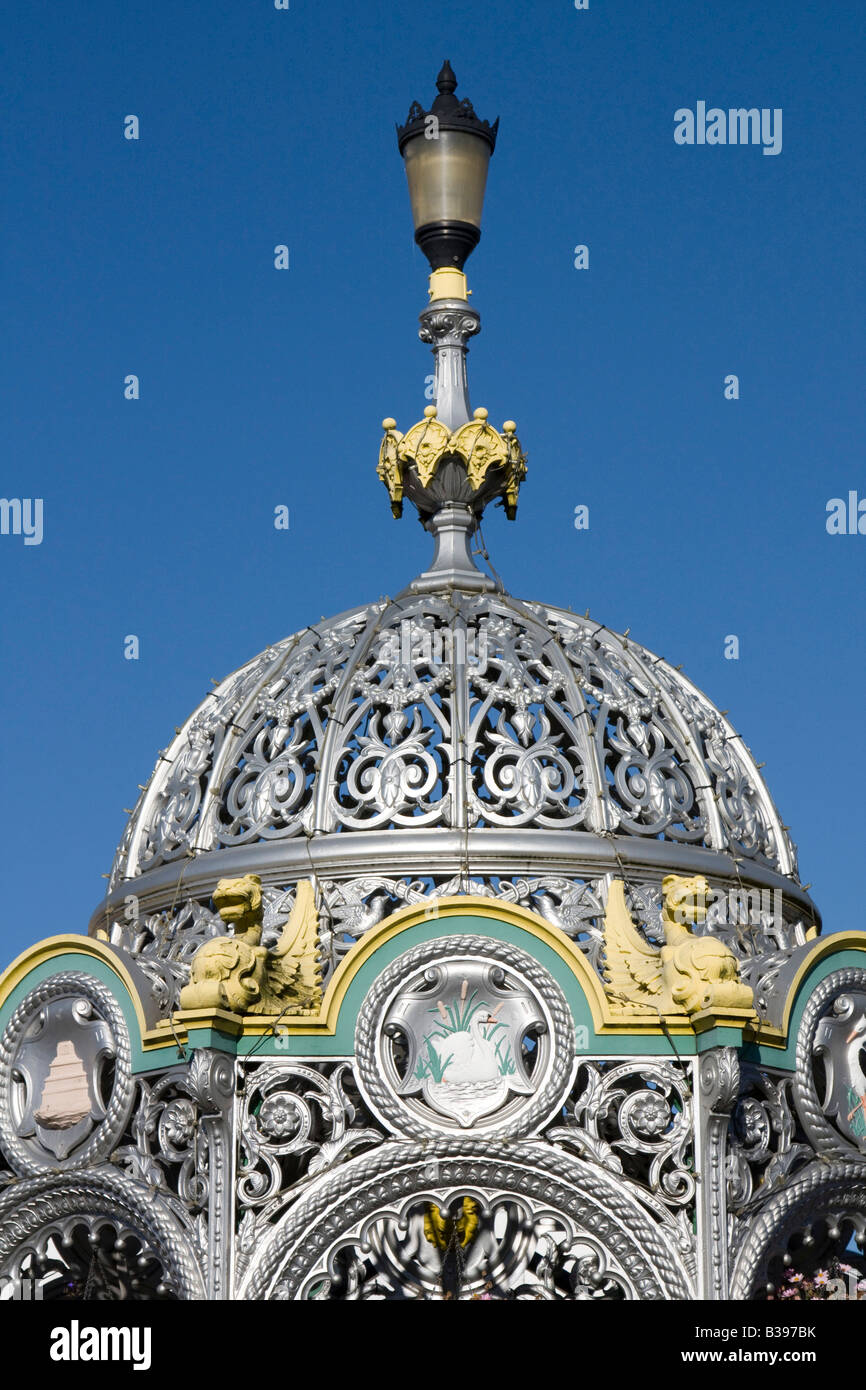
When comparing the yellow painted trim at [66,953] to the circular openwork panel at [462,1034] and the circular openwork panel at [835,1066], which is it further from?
the circular openwork panel at [835,1066]

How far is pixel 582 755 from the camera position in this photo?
21.3 m

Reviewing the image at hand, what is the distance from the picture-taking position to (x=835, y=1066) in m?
20.3

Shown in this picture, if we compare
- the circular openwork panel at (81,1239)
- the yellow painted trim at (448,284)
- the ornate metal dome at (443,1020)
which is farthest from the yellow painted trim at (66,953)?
the yellow painted trim at (448,284)

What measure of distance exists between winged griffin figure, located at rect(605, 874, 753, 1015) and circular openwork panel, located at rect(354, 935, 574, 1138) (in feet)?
2.27

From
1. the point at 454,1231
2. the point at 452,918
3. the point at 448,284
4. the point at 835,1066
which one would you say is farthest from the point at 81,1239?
the point at 448,284

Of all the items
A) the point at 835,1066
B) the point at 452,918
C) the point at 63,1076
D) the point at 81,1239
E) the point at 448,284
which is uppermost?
the point at 448,284

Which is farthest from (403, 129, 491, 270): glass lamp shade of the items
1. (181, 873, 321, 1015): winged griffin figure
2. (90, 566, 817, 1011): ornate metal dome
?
(181, 873, 321, 1015): winged griffin figure

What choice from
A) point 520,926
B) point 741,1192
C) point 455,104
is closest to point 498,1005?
point 520,926

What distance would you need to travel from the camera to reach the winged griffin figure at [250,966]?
62.6ft

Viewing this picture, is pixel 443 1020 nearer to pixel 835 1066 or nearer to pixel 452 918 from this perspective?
pixel 452 918

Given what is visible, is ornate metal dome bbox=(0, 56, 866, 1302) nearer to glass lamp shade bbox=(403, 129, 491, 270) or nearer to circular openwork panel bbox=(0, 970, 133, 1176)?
circular openwork panel bbox=(0, 970, 133, 1176)

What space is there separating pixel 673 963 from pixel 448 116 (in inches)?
420
